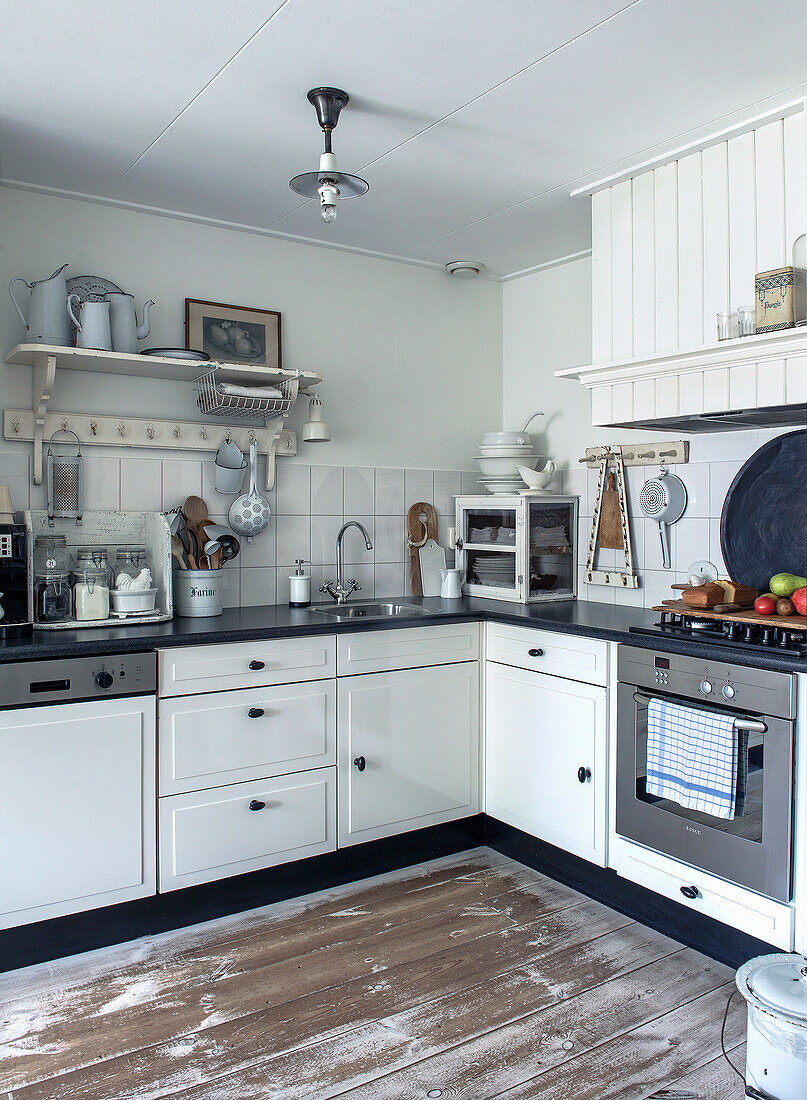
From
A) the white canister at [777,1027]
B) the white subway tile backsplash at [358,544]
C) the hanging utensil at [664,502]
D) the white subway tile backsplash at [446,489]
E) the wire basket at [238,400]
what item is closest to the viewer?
the white canister at [777,1027]

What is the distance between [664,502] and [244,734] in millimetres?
1713

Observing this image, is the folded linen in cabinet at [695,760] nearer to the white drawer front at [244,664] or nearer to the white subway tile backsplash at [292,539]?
the white drawer front at [244,664]

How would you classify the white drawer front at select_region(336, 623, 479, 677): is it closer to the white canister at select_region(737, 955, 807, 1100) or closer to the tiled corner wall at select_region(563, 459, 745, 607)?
the tiled corner wall at select_region(563, 459, 745, 607)

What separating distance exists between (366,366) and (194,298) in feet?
2.57

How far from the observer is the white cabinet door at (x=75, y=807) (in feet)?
7.30

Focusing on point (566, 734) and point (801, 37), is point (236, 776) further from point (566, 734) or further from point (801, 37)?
point (801, 37)

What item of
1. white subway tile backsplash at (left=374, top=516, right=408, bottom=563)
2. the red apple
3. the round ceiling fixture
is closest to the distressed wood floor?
the red apple

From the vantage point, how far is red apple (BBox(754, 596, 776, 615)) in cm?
234

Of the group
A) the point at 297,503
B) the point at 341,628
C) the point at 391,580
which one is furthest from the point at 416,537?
the point at 341,628

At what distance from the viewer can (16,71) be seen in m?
2.08

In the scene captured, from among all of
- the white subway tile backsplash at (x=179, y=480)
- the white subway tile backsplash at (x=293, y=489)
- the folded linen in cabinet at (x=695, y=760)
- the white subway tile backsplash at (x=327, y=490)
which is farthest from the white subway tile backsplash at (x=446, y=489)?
the folded linen in cabinet at (x=695, y=760)

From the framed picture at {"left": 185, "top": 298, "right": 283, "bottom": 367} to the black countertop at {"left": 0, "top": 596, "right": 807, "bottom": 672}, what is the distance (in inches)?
38.9

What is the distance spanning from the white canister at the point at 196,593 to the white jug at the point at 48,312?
87cm

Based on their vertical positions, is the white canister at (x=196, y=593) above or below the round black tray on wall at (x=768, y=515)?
below
